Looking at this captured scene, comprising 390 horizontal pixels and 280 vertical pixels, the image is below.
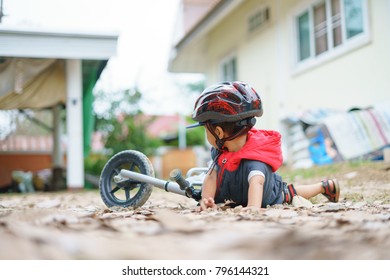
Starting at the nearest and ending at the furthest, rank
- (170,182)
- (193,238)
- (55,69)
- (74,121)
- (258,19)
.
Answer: (193,238), (170,182), (74,121), (55,69), (258,19)

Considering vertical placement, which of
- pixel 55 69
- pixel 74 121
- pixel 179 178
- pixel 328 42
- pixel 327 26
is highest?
pixel 327 26

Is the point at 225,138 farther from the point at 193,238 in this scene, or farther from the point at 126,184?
the point at 193,238

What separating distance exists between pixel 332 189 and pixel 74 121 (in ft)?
16.1

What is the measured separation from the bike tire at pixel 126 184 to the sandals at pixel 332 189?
38.3 inches

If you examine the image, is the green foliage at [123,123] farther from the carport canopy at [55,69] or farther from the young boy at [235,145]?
the young boy at [235,145]

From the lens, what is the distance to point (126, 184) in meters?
2.96

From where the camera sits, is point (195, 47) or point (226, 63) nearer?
point (226, 63)

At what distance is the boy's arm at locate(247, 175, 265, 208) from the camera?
7.80 ft

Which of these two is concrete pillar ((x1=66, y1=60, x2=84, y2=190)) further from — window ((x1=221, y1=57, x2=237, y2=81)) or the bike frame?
window ((x1=221, y1=57, x2=237, y2=81))

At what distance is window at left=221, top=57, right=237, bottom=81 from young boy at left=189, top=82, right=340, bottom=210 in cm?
862

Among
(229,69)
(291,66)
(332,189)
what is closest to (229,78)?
(229,69)

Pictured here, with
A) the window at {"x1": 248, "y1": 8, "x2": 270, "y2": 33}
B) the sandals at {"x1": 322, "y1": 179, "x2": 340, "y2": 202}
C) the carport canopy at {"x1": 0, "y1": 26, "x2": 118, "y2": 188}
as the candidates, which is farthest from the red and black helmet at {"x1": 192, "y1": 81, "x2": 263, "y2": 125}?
the window at {"x1": 248, "y1": 8, "x2": 270, "y2": 33}

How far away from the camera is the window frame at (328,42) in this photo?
21.7 feet
